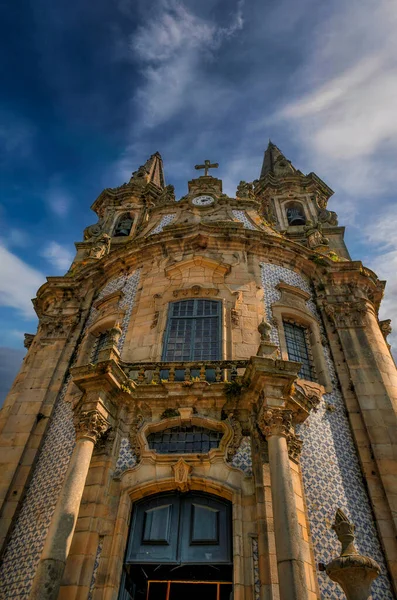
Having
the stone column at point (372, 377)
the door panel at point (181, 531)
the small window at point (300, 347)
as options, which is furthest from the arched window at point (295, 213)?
the door panel at point (181, 531)

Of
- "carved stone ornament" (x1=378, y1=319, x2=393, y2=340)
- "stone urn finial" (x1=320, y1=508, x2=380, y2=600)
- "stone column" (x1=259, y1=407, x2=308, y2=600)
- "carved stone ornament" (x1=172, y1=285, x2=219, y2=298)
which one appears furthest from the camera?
"carved stone ornament" (x1=378, y1=319, x2=393, y2=340)

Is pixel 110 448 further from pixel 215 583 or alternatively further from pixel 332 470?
pixel 332 470

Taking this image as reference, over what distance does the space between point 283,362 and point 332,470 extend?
8.73 ft

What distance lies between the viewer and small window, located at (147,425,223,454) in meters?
9.44

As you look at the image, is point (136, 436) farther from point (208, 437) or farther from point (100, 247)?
point (100, 247)

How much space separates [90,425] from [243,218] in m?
11.3

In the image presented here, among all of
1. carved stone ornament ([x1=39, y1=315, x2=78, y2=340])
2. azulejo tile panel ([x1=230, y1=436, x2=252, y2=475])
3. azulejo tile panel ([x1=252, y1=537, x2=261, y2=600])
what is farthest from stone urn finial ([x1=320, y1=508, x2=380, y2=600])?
carved stone ornament ([x1=39, y1=315, x2=78, y2=340])

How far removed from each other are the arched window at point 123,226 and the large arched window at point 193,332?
33.6ft

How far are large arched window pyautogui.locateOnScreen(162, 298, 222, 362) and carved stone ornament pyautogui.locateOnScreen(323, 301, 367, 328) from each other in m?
3.50

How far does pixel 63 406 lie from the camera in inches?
464

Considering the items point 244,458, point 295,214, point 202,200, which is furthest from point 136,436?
point 295,214

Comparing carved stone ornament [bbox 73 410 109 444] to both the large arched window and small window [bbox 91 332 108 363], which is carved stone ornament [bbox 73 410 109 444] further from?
small window [bbox 91 332 108 363]

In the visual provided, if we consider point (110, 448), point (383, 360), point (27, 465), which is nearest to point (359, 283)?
point (383, 360)

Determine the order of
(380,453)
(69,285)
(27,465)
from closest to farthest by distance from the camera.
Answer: (380,453), (27,465), (69,285)
